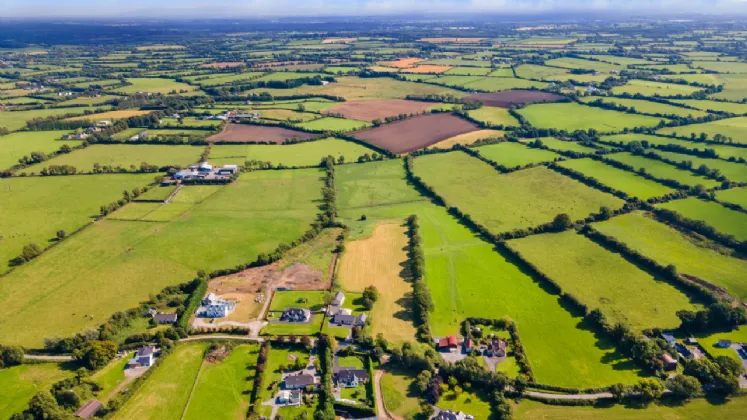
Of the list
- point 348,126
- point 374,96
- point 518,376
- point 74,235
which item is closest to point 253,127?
point 348,126

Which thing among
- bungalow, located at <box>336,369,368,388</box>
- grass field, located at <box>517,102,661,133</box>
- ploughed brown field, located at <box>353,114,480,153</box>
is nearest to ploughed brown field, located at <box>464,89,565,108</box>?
grass field, located at <box>517,102,661,133</box>

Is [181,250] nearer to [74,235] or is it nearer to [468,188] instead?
[74,235]

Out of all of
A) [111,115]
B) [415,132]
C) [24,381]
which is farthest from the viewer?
[111,115]

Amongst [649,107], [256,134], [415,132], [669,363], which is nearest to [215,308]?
[669,363]

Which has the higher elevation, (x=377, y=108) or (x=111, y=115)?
(x=111, y=115)

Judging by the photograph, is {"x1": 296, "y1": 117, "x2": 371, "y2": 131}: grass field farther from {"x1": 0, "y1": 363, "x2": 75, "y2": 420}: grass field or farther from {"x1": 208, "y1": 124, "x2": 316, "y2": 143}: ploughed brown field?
{"x1": 0, "y1": 363, "x2": 75, "y2": 420}: grass field

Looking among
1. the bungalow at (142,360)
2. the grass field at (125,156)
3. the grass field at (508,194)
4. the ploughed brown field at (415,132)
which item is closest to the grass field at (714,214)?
the grass field at (508,194)

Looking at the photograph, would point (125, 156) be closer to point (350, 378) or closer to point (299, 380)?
point (299, 380)

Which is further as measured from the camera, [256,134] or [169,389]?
[256,134]
